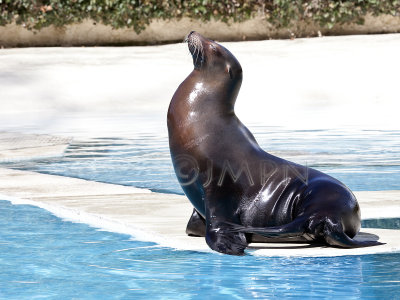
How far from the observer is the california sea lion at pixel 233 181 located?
4.28m

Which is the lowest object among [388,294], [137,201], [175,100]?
[137,201]

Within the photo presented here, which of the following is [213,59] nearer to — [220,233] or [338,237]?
[220,233]

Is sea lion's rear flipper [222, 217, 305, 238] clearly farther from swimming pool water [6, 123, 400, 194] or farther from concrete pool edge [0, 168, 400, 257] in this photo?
swimming pool water [6, 123, 400, 194]

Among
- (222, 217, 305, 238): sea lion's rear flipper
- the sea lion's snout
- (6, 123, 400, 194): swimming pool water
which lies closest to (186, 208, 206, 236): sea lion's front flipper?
(222, 217, 305, 238): sea lion's rear flipper

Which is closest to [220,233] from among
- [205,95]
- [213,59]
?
[205,95]

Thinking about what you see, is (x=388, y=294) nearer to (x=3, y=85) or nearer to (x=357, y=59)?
(x=3, y=85)

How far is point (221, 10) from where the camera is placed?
2103 cm

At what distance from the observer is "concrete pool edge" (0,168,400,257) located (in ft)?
14.3

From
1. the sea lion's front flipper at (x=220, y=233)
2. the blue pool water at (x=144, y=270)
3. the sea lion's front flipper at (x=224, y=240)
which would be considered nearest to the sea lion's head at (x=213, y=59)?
the sea lion's front flipper at (x=220, y=233)

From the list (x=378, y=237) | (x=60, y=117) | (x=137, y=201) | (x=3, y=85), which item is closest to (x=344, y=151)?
(x=137, y=201)

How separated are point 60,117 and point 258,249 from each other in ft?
37.1

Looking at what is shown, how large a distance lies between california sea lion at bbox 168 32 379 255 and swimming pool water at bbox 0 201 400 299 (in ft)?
0.67

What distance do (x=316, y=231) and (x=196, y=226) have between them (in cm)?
67

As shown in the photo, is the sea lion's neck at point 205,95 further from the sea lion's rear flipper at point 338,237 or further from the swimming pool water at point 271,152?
the swimming pool water at point 271,152
